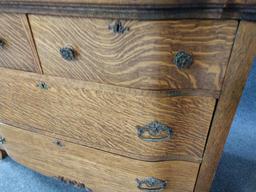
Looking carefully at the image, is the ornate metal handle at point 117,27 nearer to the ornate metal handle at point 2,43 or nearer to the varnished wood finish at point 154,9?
the varnished wood finish at point 154,9

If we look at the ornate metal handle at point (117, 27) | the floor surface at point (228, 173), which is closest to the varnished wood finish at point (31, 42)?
the ornate metal handle at point (117, 27)

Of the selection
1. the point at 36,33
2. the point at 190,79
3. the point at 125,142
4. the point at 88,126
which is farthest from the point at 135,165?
the point at 36,33

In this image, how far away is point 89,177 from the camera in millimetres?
939

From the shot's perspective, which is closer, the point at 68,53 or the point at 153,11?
the point at 153,11

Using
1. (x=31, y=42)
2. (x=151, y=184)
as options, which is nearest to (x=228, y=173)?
(x=151, y=184)

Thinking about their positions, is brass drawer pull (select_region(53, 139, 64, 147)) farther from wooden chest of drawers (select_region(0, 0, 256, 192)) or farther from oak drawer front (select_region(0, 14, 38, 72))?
oak drawer front (select_region(0, 14, 38, 72))

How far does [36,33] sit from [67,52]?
98 millimetres

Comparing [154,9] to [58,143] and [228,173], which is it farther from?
[228,173]

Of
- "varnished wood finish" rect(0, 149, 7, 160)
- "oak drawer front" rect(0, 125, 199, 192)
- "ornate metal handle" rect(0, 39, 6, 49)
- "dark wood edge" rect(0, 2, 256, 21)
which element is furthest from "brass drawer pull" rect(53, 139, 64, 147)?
"varnished wood finish" rect(0, 149, 7, 160)

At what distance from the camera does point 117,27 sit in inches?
20.4

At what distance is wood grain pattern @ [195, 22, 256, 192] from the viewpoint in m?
0.48

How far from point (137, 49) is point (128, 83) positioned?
4.2 inches

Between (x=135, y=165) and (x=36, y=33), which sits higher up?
(x=36, y=33)

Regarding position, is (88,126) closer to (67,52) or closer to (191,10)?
(67,52)
